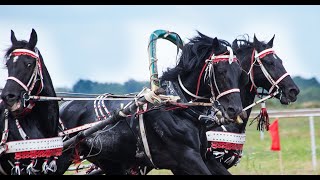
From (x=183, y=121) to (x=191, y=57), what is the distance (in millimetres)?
776

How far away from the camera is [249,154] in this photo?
14320mm

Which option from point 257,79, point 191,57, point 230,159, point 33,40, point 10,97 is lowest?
point 230,159

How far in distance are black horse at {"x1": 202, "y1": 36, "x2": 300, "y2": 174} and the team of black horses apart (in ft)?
0.04

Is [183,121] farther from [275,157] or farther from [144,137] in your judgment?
[275,157]

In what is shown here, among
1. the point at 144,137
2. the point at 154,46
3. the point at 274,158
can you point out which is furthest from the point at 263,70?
the point at 274,158

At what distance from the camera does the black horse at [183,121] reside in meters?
8.15

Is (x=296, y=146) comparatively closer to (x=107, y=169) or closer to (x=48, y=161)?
(x=107, y=169)

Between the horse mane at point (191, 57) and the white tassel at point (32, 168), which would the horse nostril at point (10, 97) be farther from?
the horse mane at point (191, 57)

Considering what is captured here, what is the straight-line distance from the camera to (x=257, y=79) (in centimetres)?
965

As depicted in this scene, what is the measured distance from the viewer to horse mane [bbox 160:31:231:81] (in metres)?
8.60

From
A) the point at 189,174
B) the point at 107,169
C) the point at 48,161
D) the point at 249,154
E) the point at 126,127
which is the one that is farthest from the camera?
the point at 249,154

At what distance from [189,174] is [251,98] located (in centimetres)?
190

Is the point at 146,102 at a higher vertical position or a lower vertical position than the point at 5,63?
lower

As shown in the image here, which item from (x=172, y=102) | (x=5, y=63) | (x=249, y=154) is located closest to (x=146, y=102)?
(x=172, y=102)
